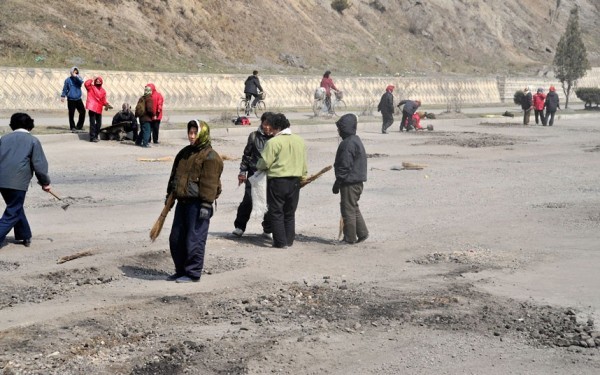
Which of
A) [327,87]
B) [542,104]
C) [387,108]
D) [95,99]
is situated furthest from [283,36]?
[95,99]

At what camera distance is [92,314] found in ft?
27.5

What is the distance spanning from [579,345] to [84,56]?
Answer: 33.1 m

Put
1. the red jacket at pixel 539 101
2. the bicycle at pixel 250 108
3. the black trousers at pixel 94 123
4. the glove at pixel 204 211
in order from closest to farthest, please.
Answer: the glove at pixel 204 211
the black trousers at pixel 94 123
the bicycle at pixel 250 108
the red jacket at pixel 539 101

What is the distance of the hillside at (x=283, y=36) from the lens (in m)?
39.8

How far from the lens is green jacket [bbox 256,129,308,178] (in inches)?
469

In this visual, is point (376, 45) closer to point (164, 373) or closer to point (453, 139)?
point (453, 139)

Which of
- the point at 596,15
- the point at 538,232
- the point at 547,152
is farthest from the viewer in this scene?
the point at 596,15

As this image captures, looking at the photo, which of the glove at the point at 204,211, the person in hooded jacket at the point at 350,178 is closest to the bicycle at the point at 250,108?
the person in hooded jacket at the point at 350,178

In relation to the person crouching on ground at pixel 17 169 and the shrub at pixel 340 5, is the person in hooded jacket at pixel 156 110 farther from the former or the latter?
the shrub at pixel 340 5

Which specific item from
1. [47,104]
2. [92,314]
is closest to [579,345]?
[92,314]

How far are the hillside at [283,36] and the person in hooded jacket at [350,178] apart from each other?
2552cm

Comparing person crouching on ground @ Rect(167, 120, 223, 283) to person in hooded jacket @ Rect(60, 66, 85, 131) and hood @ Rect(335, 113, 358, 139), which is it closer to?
hood @ Rect(335, 113, 358, 139)

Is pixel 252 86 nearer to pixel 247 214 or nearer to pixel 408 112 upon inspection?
pixel 408 112

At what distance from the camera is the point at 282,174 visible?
39.1 feet
